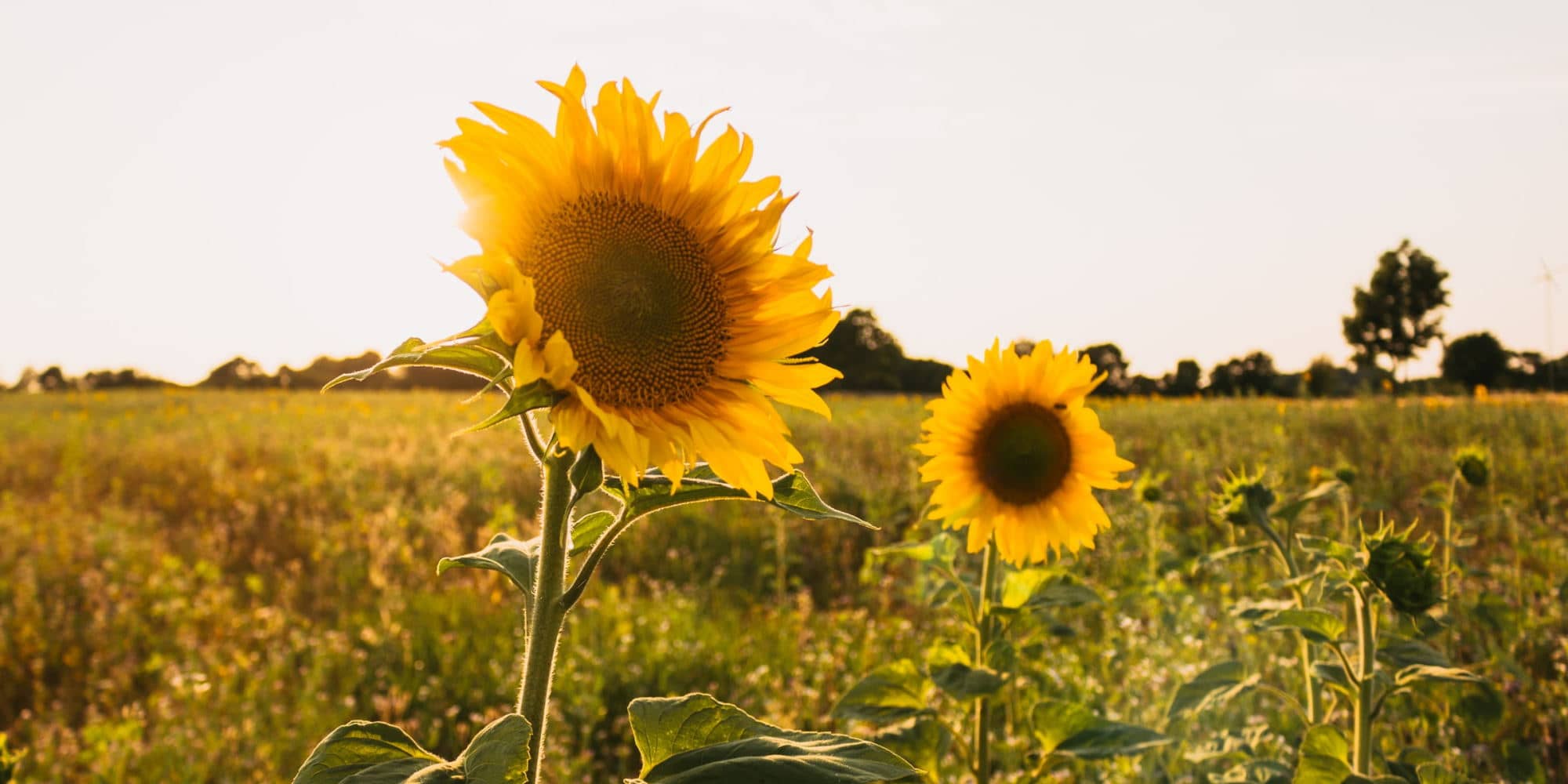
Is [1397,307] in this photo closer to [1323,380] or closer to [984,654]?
[1323,380]

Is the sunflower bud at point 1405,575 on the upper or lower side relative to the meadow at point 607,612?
upper

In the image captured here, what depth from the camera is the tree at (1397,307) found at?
37.6 m

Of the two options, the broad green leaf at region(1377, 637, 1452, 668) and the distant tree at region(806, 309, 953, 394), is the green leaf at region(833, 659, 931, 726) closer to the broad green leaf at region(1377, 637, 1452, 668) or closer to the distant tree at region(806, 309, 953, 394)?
the broad green leaf at region(1377, 637, 1452, 668)

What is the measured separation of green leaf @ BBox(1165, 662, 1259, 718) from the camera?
1.95 metres

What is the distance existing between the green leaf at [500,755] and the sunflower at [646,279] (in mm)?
230

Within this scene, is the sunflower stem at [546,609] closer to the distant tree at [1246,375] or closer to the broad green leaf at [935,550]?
the broad green leaf at [935,550]

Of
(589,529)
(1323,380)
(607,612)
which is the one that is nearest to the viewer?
(589,529)

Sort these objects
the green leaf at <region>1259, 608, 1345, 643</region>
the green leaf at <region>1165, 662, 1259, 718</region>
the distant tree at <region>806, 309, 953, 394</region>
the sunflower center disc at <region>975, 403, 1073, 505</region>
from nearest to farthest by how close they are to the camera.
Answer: the green leaf at <region>1259, 608, 1345, 643</region>
the green leaf at <region>1165, 662, 1259, 718</region>
the sunflower center disc at <region>975, 403, 1073, 505</region>
the distant tree at <region>806, 309, 953, 394</region>

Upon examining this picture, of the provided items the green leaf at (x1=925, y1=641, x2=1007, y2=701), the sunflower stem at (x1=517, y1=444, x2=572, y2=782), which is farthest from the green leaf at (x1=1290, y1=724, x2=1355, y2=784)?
the sunflower stem at (x1=517, y1=444, x2=572, y2=782)

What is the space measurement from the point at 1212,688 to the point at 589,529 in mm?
1541

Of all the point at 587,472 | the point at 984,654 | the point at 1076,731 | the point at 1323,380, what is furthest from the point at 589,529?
the point at 1323,380

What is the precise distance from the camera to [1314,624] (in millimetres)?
1707

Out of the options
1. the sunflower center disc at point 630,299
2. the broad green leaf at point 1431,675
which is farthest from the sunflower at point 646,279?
the broad green leaf at point 1431,675

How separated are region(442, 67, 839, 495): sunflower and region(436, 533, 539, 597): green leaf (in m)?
0.19
